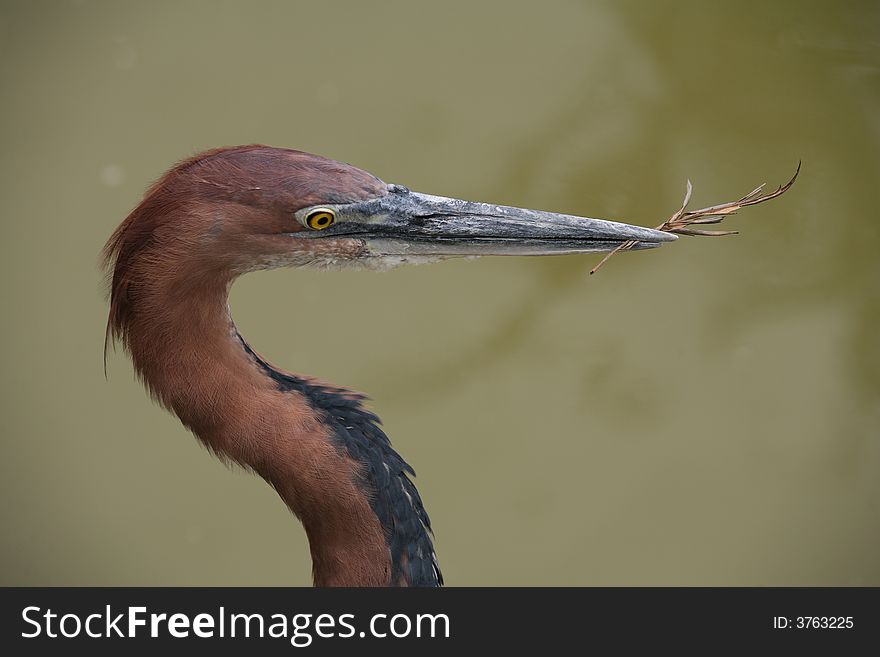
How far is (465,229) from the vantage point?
1.92 m

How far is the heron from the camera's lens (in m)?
1.75

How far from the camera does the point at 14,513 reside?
9.96 ft

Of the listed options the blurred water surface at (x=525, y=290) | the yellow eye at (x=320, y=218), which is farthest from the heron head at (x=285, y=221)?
the blurred water surface at (x=525, y=290)

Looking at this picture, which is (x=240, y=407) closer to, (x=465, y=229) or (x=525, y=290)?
(x=465, y=229)

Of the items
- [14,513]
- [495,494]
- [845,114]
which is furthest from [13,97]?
[845,114]

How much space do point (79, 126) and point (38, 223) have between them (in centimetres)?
44

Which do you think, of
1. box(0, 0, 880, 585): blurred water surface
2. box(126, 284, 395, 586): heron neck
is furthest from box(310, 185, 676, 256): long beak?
box(0, 0, 880, 585): blurred water surface

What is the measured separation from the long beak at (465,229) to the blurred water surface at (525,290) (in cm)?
134

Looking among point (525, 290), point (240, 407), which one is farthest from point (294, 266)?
point (525, 290)

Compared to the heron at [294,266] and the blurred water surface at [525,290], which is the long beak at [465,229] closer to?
the heron at [294,266]

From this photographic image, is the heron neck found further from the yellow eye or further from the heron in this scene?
the yellow eye

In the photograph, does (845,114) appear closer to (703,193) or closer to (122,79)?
(703,193)

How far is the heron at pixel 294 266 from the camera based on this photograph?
5.74 ft

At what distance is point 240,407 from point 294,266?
0.32 metres
